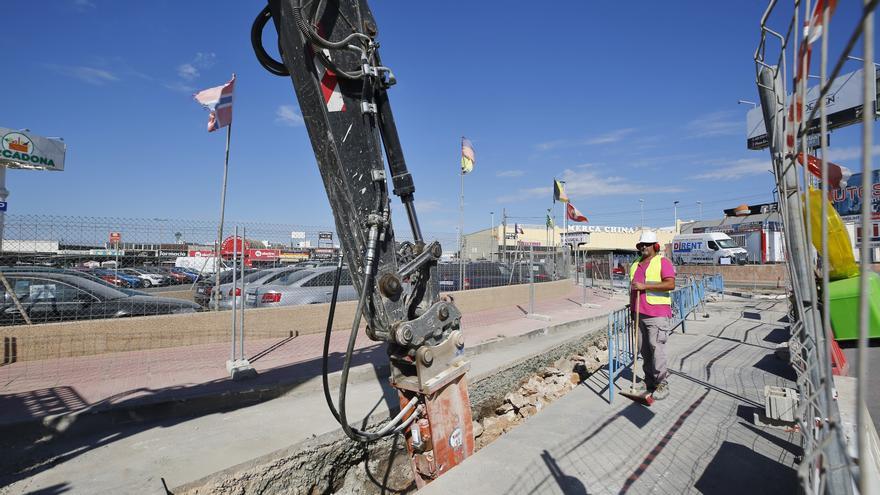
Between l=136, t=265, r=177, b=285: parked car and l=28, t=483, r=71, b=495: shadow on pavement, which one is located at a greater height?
l=136, t=265, r=177, b=285: parked car

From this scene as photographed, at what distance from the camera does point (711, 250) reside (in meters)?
30.8

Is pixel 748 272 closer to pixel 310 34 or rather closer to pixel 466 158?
pixel 466 158

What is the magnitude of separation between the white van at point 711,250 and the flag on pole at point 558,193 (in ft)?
Answer: 69.2

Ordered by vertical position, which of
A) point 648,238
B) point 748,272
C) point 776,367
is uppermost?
point 648,238

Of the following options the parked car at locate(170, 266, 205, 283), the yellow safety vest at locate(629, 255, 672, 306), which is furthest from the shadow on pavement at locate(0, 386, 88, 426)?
the yellow safety vest at locate(629, 255, 672, 306)

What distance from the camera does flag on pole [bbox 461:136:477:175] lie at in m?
13.8

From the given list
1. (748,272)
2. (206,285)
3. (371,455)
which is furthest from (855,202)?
(206,285)

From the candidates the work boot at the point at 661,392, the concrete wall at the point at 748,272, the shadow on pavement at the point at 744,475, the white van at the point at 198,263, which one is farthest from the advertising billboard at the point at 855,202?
the white van at the point at 198,263

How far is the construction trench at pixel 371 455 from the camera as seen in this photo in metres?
3.51

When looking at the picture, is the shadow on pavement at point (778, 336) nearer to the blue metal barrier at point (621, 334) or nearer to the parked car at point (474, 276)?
the blue metal barrier at point (621, 334)

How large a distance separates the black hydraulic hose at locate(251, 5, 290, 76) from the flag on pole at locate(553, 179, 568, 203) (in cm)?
1302

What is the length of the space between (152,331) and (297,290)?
292 cm

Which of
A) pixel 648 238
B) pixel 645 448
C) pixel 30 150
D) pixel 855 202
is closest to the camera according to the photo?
pixel 645 448

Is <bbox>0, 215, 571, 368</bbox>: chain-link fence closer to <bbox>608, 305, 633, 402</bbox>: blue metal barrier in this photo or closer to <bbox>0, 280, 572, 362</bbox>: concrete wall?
<bbox>0, 280, 572, 362</bbox>: concrete wall
